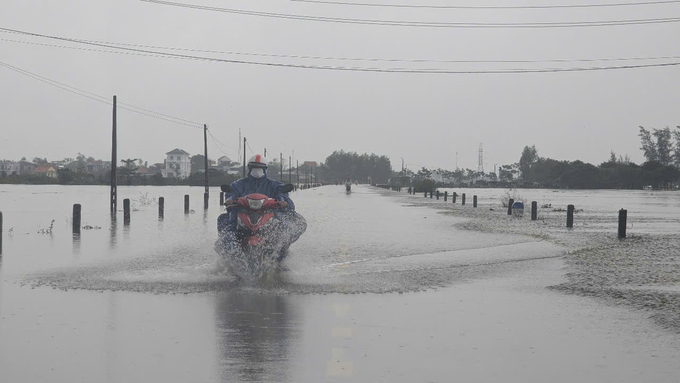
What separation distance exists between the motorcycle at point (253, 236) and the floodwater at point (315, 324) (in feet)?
1.37

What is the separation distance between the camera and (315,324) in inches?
345

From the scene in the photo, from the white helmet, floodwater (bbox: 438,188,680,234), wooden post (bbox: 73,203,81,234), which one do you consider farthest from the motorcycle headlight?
floodwater (bbox: 438,188,680,234)

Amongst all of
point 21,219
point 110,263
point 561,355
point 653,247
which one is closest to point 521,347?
point 561,355

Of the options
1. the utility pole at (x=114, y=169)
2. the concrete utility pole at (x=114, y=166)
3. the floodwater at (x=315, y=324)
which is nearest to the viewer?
the floodwater at (x=315, y=324)

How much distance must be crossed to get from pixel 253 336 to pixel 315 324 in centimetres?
95

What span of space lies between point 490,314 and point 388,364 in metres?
3.18

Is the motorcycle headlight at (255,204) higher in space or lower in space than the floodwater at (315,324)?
higher

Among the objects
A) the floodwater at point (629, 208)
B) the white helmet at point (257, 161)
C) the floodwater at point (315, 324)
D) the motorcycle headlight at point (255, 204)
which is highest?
the white helmet at point (257, 161)

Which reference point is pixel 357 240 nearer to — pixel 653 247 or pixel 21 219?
pixel 653 247

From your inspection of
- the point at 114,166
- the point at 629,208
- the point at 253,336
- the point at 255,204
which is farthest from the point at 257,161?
the point at 629,208

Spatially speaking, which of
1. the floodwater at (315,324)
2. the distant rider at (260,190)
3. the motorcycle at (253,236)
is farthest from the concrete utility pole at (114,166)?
the motorcycle at (253,236)

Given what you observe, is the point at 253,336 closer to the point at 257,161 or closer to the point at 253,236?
the point at 253,236

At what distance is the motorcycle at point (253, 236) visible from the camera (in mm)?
12695

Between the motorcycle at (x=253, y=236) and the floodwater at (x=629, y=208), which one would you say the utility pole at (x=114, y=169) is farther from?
the motorcycle at (x=253, y=236)
